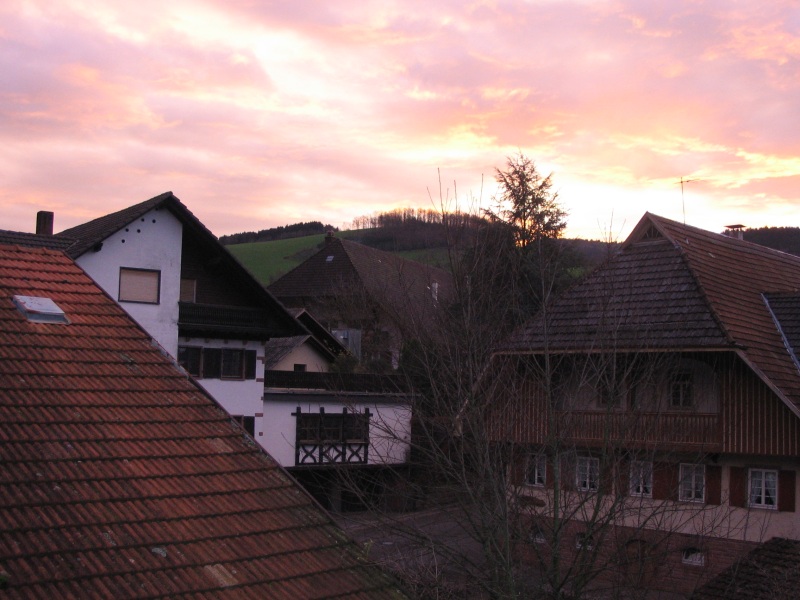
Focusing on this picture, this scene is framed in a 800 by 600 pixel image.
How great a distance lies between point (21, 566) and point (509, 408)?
6937 mm

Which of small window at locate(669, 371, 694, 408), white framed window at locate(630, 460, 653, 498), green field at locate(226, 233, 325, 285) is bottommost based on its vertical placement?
white framed window at locate(630, 460, 653, 498)

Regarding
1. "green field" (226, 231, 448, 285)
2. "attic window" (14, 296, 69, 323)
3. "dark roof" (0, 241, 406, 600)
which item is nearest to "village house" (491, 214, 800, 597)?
"dark roof" (0, 241, 406, 600)

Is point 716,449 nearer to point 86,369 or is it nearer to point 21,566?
point 86,369

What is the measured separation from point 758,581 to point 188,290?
17.9m

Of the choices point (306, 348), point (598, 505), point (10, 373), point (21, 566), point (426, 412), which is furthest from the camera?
point (306, 348)

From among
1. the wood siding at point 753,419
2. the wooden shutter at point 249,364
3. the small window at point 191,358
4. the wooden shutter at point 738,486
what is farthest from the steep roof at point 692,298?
the small window at point 191,358

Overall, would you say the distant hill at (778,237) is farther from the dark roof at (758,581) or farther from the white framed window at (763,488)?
the dark roof at (758,581)

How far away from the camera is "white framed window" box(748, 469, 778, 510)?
18.0 m

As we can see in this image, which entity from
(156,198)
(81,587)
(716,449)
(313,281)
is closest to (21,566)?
(81,587)

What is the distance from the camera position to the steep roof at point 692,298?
16719 mm

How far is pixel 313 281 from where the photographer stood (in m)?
48.3

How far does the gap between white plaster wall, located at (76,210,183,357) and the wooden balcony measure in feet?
43.3

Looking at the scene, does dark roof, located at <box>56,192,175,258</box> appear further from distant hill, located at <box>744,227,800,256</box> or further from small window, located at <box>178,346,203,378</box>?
distant hill, located at <box>744,227,800,256</box>

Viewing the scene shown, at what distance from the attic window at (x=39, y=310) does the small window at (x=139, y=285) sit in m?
15.8
